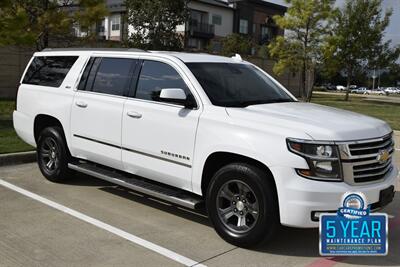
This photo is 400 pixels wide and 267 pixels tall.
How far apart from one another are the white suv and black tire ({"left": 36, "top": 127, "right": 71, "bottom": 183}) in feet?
0.05

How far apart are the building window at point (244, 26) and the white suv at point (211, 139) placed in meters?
63.4

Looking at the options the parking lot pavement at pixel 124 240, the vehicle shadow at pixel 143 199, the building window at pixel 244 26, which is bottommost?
the parking lot pavement at pixel 124 240

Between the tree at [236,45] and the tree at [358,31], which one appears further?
the tree at [236,45]

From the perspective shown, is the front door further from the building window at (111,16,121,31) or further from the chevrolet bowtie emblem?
the building window at (111,16,121,31)

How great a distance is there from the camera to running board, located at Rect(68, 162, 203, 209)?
516 centimetres

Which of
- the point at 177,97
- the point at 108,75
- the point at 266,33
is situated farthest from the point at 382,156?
the point at 266,33

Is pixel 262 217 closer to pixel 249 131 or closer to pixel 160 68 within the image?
pixel 249 131

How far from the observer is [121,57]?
20.2 feet

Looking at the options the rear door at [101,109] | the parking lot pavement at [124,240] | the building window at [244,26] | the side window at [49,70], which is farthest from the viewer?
the building window at [244,26]

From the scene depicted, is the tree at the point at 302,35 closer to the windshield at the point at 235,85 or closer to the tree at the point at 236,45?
the tree at the point at 236,45

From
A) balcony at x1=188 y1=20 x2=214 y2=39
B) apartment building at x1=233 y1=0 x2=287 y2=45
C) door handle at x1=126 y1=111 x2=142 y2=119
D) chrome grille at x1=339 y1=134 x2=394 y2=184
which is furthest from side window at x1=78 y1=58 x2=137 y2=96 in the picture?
apartment building at x1=233 y1=0 x2=287 y2=45

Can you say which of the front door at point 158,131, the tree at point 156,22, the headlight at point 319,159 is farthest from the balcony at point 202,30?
the headlight at point 319,159

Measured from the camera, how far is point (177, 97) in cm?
511

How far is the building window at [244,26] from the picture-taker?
2694 inches
